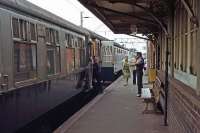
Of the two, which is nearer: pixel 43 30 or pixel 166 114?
pixel 43 30

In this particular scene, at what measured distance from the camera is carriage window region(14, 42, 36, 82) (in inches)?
312

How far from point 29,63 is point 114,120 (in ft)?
14.1

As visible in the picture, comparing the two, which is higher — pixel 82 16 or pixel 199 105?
pixel 82 16

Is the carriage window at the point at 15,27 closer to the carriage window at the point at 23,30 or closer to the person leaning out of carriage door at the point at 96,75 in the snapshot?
the carriage window at the point at 23,30

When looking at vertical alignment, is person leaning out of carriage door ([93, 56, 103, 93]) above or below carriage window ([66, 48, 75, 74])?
below

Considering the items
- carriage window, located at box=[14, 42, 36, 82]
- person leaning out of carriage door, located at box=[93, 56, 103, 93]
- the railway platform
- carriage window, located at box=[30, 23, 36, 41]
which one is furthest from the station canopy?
person leaning out of carriage door, located at box=[93, 56, 103, 93]

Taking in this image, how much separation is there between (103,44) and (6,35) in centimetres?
2055

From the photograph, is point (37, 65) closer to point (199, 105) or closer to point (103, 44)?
point (199, 105)

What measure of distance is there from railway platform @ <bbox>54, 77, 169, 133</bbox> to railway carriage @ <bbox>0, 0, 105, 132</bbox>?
2.52ft

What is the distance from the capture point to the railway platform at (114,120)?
1093cm

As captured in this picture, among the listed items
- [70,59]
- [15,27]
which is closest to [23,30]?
[15,27]

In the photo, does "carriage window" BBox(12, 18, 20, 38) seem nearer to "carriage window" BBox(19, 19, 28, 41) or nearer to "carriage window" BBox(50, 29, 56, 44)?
"carriage window" BBox(19, 19, 28, 41)

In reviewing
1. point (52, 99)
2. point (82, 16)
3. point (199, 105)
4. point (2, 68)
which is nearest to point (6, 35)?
point (2, 68)

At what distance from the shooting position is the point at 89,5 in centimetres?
1100
